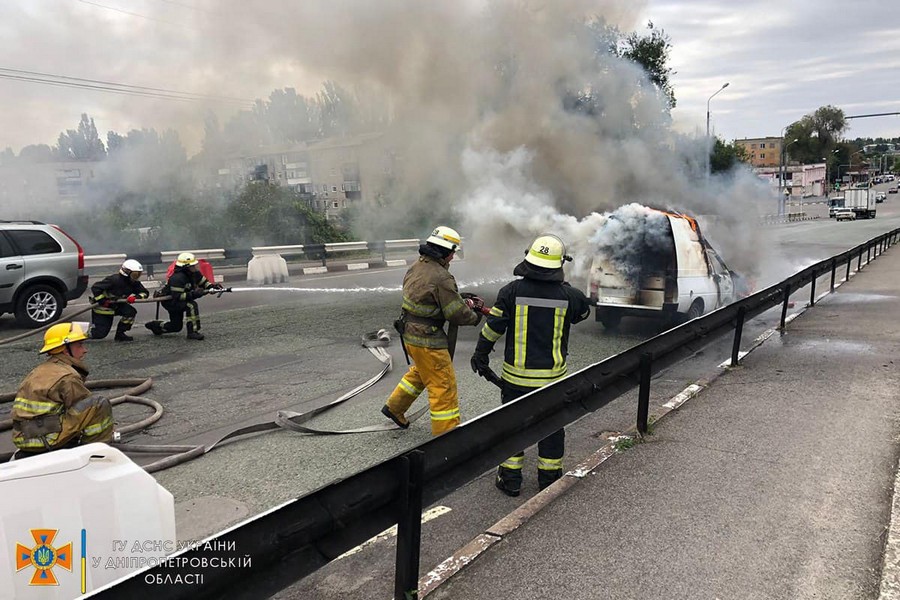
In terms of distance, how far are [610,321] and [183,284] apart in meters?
6.12

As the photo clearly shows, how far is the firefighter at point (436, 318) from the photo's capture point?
15.9 ft

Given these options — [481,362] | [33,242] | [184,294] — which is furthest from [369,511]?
[33,242]

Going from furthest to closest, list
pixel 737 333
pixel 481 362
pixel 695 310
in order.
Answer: pixel 695 310 → pixel 737 333 → pixel 481 362

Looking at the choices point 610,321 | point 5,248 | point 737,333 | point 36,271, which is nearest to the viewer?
point 737,333

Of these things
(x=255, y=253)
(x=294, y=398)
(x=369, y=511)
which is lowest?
(x=294, y=398)

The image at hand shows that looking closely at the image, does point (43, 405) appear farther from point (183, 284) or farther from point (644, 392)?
point (183, 284)

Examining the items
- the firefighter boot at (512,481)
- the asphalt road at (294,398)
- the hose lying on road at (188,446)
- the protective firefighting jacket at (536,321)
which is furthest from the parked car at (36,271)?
the firefighter boot at (512,481)

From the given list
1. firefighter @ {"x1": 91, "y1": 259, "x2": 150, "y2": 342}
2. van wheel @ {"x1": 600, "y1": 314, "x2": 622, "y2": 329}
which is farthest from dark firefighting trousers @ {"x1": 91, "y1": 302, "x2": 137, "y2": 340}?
van wheel @ {"x1": 600, "y1": 314, "x2": 622, "y2": 329}

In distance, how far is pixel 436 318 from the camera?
16.1 feet

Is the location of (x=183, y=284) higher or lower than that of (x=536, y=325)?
lower

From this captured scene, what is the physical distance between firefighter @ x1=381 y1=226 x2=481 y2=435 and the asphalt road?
418 millimetres

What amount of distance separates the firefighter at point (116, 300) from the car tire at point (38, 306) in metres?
1.72

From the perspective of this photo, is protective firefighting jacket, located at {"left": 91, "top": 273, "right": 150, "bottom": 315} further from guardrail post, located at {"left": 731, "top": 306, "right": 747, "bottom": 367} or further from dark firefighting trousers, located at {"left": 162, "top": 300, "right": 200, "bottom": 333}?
guardrail post, located at {"left": 731, "top": 306, "right": 747, "bottom": 367}

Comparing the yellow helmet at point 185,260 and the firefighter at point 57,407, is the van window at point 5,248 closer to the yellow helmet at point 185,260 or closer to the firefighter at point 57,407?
the yellow helmet at point 185,260
